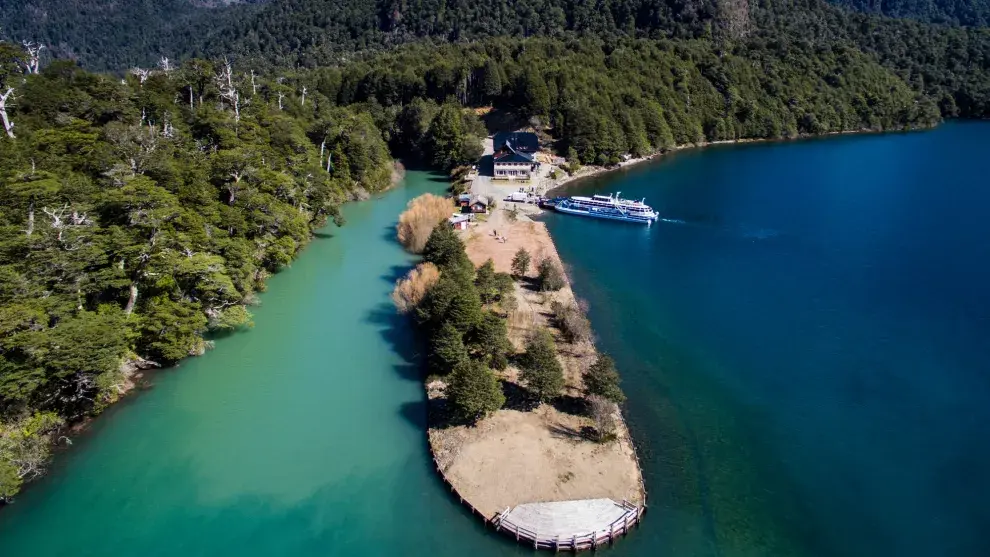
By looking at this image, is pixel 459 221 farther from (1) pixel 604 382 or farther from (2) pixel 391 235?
(1) pixel 604 382

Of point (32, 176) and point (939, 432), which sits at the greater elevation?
point (32, 176)

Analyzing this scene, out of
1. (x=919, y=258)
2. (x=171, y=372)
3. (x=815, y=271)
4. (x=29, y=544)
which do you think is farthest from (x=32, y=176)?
(x=919, y=258)


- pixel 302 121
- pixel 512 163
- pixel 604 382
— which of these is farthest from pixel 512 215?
pixel 604 382

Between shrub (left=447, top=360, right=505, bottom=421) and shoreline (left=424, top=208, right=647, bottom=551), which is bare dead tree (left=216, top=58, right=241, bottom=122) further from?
shoreline (left=424, top=208, right=647, bottom=551)

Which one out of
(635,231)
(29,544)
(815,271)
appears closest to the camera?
(29,544)

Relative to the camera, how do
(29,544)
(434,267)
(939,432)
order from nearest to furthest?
1. (29,544)
2. (939,432)
3. (434,267)

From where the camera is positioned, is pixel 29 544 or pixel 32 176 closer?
pixel 29 544

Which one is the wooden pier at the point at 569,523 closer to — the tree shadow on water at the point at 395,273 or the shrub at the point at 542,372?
the shrub at the point at 542,372

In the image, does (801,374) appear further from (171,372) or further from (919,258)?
(171,372)
